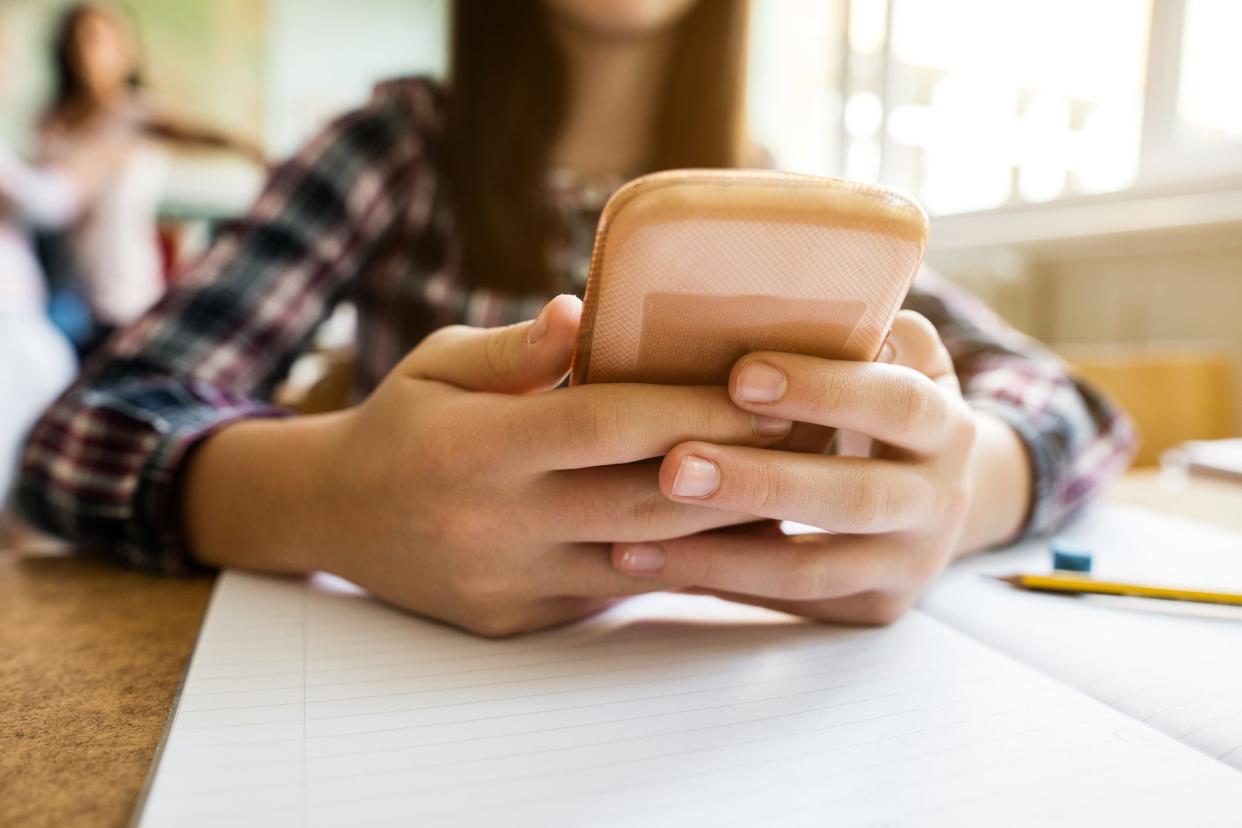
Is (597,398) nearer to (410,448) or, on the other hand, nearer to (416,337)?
(410,448)

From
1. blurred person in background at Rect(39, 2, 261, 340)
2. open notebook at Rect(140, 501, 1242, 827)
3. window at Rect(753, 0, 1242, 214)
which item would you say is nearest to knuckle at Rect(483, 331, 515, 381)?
open notebook at Rect(140, 501, 1242, 827)

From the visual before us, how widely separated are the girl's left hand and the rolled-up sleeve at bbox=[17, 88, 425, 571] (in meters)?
0.28

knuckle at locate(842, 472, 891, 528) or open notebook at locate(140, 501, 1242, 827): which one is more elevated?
knuckle at locate(842, 472, 891, 528)

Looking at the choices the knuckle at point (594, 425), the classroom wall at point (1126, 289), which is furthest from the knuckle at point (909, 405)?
the classroom wall at point (1126, 289)

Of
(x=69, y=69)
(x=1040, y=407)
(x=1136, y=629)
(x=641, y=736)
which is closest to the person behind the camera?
(x=641, y=736)

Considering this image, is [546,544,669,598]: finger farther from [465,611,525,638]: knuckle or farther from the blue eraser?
the blue eraser

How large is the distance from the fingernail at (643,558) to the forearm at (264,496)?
13 centimetres

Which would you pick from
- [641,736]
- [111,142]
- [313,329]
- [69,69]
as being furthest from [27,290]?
[641,736]

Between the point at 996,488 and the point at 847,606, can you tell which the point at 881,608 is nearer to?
the point at 847,606

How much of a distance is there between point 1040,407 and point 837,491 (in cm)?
32

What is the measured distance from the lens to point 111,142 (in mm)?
2447

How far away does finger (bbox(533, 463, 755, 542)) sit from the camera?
0.28 metres

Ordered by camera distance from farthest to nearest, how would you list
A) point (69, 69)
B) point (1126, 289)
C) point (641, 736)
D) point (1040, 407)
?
point (69, 69)
point (1126, 289)
point (1040, 407)
point (641, 736)

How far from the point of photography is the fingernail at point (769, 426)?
0.27 m
